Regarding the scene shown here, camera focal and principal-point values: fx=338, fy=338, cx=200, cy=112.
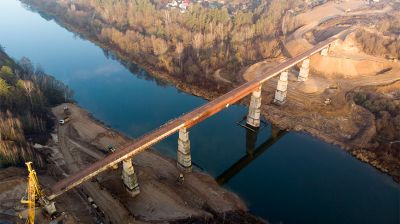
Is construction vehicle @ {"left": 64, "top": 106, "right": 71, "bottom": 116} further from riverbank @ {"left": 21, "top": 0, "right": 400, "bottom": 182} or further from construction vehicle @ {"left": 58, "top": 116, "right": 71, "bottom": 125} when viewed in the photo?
riverbank @ {"left": 21, "top": 0, "right": 400, "bottom": 182}

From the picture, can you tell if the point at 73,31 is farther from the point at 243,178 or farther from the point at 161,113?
the point at 243,178

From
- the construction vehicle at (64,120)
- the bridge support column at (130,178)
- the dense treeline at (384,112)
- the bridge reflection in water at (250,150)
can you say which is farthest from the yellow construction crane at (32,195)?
the dense treeline at (384,112)

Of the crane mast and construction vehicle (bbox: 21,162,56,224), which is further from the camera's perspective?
construction vehicle (bbox: 21,162,56,224)

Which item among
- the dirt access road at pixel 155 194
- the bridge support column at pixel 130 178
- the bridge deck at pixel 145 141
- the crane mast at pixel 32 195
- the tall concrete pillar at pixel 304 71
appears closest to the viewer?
the crane mast at pixel 32 195

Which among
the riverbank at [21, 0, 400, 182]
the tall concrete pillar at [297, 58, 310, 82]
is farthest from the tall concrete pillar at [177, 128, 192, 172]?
the tall concrete pillar at [297, 58, 310, 82]

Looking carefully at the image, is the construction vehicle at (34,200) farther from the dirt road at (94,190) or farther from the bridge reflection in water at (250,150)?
the bridge reflection in water at (250,150)

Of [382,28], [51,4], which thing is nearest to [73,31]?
[51,4]
